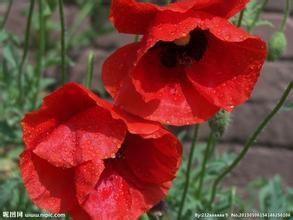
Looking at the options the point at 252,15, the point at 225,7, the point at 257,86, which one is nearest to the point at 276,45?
the point at 252,15

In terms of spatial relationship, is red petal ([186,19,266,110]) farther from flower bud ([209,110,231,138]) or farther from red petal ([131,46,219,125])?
flower bud ([209,110,231,138])

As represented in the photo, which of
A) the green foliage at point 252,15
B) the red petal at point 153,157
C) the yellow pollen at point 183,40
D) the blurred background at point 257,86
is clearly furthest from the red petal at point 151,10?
the blurred background at point 257,86

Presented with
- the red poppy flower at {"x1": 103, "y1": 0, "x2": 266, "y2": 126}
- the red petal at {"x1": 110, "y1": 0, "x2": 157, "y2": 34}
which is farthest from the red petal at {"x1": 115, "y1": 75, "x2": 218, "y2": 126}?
the red petal at {"x1": 110, "y1": 0, "x2": 157, "y2": 34}

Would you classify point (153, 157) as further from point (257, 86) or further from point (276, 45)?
point (257, 86)

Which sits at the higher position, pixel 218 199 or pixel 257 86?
pixel 218 199

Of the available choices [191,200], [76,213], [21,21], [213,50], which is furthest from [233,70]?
[21,21]

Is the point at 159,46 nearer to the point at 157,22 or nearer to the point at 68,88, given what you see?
the point at 157,22

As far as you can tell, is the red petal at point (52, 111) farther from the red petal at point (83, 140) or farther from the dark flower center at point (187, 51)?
the dark flower center at point (187, 51)
